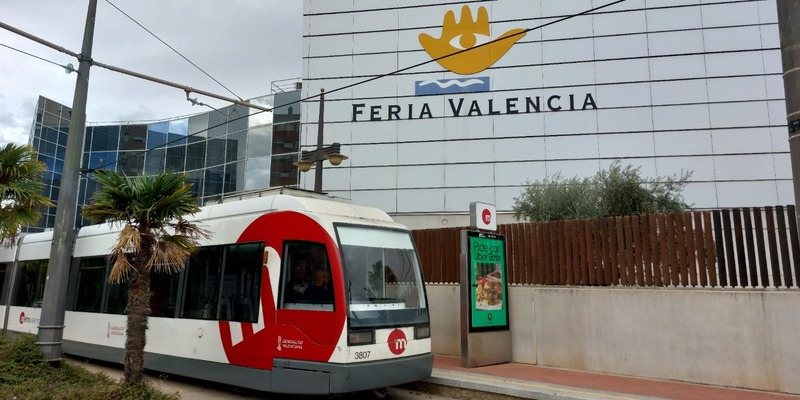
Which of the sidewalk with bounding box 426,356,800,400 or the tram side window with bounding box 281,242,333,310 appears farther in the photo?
the sidewalk with bounding box 426,356,800,400

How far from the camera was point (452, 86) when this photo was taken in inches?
950

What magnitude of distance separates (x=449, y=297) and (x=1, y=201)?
373 inches

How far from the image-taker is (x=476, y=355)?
10273 mm

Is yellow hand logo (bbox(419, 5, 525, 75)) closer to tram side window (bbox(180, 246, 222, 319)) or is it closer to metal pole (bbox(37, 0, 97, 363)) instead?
metal pole (bbox(37, 0, 97, 363))

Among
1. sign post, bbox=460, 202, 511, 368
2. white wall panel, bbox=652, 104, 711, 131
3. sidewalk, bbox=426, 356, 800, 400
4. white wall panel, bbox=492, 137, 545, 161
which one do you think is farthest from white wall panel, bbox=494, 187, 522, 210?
sidewalk, bbox=426, 356, 800, 400

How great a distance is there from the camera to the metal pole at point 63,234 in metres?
9.55

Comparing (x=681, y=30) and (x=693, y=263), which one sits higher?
(x=681, y=30)

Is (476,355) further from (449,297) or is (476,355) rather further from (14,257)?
(14,257)

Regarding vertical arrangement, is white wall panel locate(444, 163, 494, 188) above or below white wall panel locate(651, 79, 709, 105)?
below

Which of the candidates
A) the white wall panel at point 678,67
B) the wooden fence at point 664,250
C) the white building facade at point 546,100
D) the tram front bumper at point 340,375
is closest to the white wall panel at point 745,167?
the white building facade at point 546,100

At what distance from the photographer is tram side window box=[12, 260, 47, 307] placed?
43.3ft

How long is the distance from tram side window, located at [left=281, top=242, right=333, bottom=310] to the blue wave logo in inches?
700

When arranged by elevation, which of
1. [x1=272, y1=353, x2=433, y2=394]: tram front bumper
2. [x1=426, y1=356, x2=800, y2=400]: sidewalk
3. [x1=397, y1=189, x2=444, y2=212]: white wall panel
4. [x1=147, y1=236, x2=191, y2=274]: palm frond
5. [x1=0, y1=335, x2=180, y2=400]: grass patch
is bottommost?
[x1=426, y1=356, x2=800, y2=400]: sidewalk

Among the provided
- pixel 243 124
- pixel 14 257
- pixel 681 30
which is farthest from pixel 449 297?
pixel 243 124
